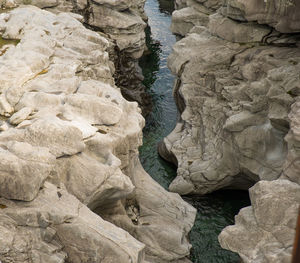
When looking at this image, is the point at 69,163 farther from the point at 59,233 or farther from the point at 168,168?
the point at 168,168

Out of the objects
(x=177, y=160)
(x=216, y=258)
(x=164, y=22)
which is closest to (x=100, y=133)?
(x=216, y=258)

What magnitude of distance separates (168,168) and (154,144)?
12.6 feet

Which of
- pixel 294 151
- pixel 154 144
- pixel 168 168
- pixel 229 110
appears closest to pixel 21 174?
pixel 294 151

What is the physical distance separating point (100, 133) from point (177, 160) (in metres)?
16.2

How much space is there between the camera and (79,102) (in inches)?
854

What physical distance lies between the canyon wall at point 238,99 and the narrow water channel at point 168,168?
1.13m

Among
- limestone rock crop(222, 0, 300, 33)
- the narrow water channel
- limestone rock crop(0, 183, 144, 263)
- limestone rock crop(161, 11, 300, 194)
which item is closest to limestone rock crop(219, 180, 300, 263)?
limestone rock crop(0, 183, 144, 263)

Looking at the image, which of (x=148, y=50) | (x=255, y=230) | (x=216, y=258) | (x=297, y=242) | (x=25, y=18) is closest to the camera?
(x=297, y=242)

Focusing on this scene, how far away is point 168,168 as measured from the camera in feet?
127

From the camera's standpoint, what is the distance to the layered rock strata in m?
49.1

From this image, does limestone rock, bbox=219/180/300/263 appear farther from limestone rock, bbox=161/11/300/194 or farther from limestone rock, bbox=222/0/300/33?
limestone rock, bbox=222/0/300/33

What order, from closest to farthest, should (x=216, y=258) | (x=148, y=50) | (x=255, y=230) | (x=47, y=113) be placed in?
(x=255, y=230)
(x=47, y=113)
(x=216, y=258)
(x=148, y=50)

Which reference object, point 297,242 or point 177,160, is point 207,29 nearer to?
point 177,160

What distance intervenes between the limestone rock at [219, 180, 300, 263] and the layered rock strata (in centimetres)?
2971
